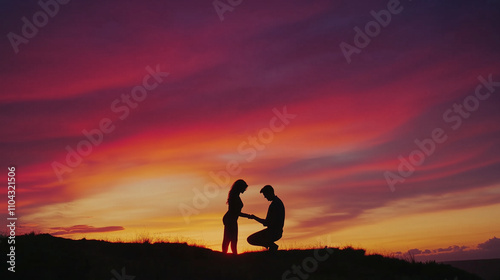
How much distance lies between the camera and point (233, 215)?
62.1ft

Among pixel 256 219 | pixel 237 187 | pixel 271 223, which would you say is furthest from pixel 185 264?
pixel 271 223

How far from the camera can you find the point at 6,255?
51.9 ft

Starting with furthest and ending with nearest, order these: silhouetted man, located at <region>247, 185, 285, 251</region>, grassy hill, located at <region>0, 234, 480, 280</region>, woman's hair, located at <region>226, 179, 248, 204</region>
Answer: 1. woman's hair, located at <region>226, 179, 248, 204</region>
2. silhouetted man, located at <region>247, 185, 285, 251</region>
3. grassy hill, located at <region>0, 234, 480, 280</region>

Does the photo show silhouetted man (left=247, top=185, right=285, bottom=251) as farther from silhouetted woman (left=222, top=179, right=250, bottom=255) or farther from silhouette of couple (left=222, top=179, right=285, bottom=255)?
silhouetted woman (left=222, top=179, right=250, bottom=255)

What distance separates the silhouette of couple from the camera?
18656 mm

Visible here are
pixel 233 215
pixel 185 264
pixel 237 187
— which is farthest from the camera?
pixel 233 215

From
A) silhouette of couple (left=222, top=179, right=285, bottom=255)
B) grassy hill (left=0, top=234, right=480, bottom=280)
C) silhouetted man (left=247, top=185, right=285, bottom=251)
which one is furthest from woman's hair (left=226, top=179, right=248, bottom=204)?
grassy hill (left=0, top=234, right=480, bottom=280)

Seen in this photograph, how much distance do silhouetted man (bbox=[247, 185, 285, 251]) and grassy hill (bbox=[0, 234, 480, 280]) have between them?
54cm

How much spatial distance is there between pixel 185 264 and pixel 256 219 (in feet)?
11.1

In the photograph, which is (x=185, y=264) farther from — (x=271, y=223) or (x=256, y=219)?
(x=271, y=223)

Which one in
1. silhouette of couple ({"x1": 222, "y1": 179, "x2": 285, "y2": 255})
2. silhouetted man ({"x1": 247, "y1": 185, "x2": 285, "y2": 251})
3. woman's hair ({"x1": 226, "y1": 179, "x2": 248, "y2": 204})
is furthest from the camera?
woman's hair ({"x1": 226, "y1": 179, "x2": 248, "y2": 204})

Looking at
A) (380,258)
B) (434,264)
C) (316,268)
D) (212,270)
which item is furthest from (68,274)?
(434,264)

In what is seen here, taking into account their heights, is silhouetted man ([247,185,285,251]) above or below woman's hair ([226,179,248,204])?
below

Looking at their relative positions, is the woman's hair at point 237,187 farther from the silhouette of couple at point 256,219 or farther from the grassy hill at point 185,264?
the grassy hill at point 185,264
